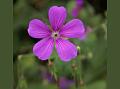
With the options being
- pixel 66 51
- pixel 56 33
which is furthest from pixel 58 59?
pixel 66 51

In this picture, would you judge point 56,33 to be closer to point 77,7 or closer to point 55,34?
point 55,34

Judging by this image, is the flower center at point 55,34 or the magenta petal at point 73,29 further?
the flower center at point 55,34

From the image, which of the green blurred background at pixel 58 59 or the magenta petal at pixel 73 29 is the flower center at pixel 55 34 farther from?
the green blurred background at pixel 58 59

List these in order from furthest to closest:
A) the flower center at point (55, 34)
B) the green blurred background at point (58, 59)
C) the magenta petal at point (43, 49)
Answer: the green blurred background at point (58, 59) → the flower center at point (55, 34) → the magenta petal at point (43, 49)

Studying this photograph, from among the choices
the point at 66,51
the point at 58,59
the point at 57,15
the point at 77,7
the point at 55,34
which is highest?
the point at 77,7

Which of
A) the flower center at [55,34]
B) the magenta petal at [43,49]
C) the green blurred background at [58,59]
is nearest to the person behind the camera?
the magenta petal at [43,49]

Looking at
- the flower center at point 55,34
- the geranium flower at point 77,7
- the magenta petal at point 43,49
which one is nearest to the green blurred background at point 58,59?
the geranium flower at point 77,7
